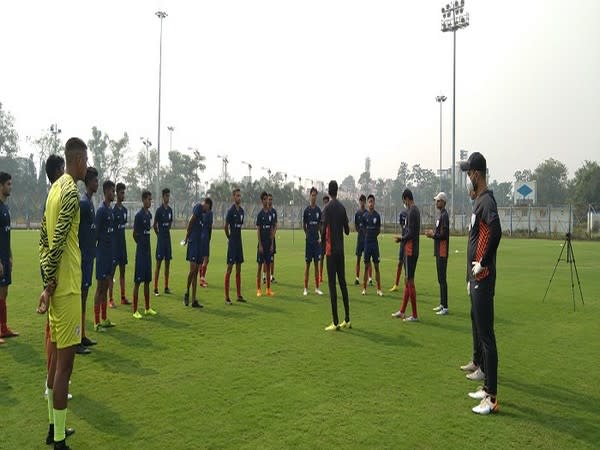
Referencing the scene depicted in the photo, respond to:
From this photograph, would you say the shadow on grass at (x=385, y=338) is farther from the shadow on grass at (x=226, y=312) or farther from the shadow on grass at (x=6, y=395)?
the shadow on grass at (x=6, y=395)

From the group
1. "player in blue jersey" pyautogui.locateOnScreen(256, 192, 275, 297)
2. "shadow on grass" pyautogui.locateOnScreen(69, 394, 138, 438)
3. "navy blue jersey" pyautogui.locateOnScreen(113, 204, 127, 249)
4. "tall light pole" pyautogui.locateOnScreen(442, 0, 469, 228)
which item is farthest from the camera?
"tall light pole" pyautogui.locateOnScreen(442, 0, 469, 228)

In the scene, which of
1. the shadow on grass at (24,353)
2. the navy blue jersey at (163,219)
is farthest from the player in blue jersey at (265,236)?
the shadow on grass at (24,353)

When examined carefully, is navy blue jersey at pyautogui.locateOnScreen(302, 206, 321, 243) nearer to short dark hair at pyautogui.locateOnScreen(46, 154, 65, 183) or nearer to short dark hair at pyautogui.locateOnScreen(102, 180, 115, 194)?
short dark hair at pyautogui.locateOnScreen(102, 180, 115, 194)

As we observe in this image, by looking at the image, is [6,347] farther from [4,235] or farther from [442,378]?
[442,378]

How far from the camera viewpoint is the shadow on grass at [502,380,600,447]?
4.91 meters

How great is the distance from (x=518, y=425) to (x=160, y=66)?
5157cm

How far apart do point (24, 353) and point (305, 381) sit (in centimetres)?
434

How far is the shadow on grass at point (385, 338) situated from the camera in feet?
26.6

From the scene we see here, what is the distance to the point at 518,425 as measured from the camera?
5008mm

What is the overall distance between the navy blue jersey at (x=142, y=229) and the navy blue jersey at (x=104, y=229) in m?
0.76

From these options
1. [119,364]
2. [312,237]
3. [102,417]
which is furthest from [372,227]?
[102,417]

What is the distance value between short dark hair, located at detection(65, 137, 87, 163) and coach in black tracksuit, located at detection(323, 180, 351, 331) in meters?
5.04

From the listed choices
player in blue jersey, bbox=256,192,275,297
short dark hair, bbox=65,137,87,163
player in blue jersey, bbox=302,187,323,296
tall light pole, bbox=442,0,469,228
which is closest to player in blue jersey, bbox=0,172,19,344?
short dark hair, bbox=65,137,87,163

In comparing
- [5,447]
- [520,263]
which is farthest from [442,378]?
[520,263]
